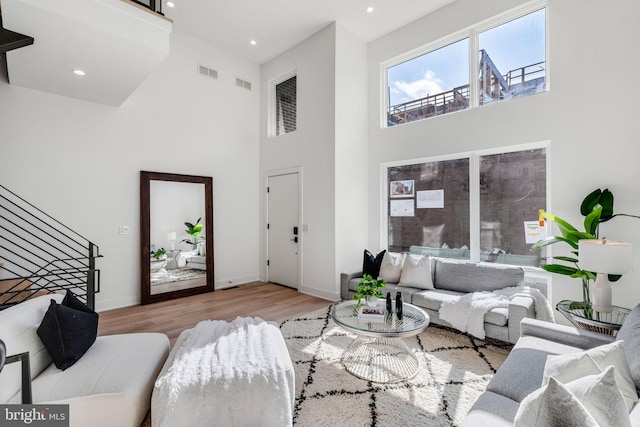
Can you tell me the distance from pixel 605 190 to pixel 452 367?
7.76 ft

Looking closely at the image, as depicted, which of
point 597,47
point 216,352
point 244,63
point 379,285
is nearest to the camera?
point 216,352

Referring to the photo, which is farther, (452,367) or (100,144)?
(100,144)

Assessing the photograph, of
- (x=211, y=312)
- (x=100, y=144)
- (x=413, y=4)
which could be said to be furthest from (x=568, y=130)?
(x=100, y=144)

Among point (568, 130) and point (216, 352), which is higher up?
point (568, 130)

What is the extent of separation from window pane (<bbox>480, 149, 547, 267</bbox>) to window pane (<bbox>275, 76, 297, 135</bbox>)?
3.22 meters

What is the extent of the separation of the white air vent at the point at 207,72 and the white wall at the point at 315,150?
122cm

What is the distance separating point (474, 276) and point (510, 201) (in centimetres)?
106

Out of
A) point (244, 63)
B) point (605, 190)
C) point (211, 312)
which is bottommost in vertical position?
point (211, 312)

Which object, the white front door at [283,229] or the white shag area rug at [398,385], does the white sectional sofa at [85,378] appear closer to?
the white shag area rug at [398,385]

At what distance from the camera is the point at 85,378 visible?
1.77 meters

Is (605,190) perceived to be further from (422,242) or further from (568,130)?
(422,242)

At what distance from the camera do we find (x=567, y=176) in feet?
11.2

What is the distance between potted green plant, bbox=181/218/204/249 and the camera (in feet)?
16.5

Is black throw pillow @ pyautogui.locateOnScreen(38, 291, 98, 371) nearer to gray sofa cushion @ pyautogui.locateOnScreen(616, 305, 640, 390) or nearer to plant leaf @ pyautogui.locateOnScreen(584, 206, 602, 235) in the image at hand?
gray sofa cushion @ pyautogui.locateOnScreen(616, 305, 640, 390)
